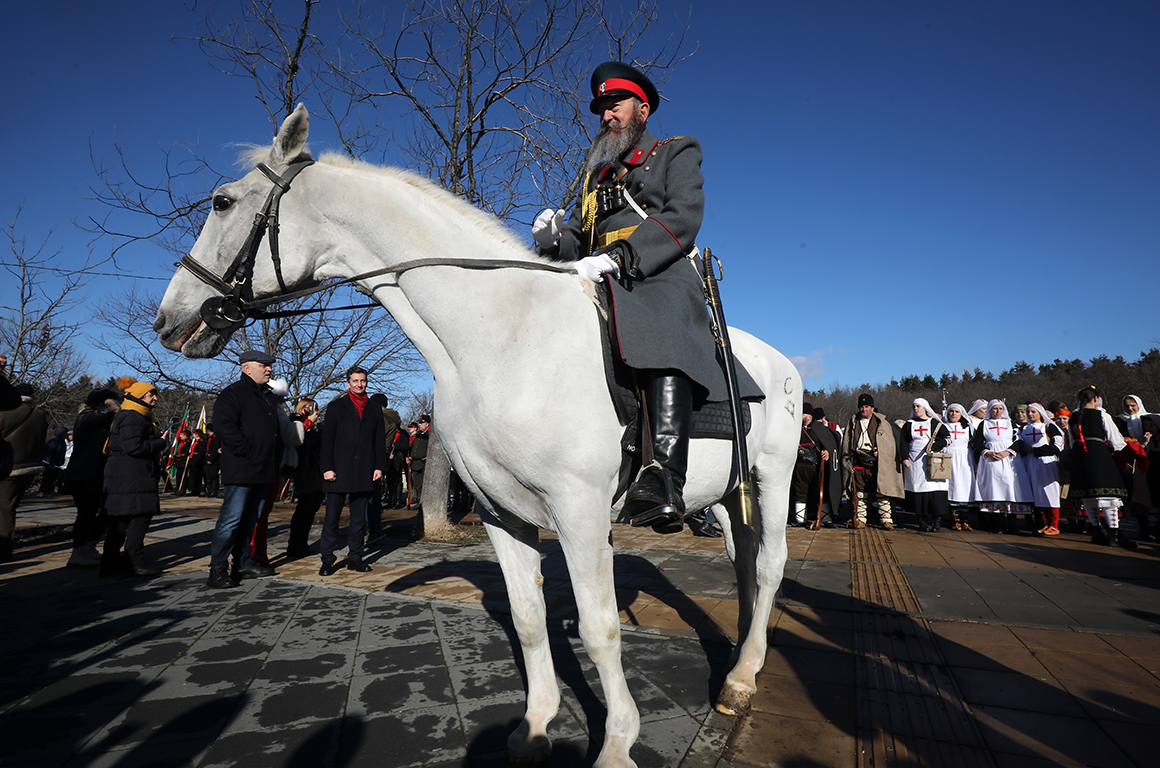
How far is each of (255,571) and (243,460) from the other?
144cm

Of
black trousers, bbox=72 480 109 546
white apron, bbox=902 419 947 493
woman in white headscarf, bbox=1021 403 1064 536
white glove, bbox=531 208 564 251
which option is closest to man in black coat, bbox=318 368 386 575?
black trousers, bbox=72 480 109 546

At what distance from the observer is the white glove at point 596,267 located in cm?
263

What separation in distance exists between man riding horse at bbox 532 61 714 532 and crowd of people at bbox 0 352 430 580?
4990mm

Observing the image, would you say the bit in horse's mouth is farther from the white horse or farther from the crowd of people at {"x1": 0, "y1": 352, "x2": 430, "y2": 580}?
the crowd of people at {"x1": 0, "y1": 352, "x2": 430, "y2": 580}

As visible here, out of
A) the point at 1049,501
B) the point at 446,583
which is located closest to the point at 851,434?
the point at 1049,501

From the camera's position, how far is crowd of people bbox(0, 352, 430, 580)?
6.44 meters

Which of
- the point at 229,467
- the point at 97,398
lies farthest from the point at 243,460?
the point at 97,398

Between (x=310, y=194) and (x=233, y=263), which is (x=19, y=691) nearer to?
(x=233, y=263)

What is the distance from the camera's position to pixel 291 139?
2.80 m

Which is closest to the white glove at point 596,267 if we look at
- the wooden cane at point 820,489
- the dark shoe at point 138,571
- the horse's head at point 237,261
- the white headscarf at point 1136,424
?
the horse's head at point 237,261

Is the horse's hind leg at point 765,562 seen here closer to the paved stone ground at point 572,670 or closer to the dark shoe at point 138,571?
the paved stone ground at point 572,670

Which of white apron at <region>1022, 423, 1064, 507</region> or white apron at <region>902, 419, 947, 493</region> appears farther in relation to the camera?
white apron at <region>902, 419, 947, 493</region>

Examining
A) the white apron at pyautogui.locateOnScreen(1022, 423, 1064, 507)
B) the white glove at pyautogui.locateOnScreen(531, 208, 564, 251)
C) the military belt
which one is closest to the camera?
the military belt

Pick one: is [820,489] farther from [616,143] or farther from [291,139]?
[291,139]
